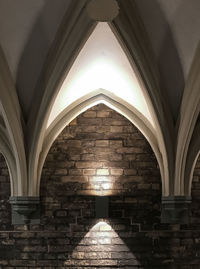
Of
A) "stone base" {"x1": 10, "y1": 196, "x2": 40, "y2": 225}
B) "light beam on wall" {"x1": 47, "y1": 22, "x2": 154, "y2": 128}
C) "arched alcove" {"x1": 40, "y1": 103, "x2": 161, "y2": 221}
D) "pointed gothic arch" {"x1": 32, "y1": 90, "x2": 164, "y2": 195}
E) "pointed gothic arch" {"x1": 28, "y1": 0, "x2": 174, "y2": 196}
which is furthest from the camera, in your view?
"arched alcove" {"x1": 40, "y1": 103, "x2": 161, "y2": 221}

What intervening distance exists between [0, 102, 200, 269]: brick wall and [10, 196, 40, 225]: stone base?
226 millimetres

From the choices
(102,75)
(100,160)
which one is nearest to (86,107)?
(102,75)

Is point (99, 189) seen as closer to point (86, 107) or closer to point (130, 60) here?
point (86, 107)

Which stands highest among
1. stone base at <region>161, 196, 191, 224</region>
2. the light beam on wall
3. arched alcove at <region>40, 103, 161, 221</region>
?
the light beam on wall

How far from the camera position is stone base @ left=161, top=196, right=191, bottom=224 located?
22.0 ft

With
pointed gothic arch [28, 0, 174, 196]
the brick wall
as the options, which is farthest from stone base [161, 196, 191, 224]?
the brick wall

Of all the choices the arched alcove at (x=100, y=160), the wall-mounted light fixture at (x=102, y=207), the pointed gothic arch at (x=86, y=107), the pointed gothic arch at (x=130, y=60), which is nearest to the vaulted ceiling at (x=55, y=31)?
the pointed gothic arch at (x=130, y=60)

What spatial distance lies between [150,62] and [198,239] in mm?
2605

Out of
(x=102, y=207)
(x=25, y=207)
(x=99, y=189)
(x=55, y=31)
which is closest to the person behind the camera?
(x=55, y=31)

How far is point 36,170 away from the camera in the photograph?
678cm

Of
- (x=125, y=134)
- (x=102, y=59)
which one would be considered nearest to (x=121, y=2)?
(x=102, y=59)

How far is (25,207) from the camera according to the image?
22.0 ft

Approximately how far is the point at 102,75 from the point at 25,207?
1.89m

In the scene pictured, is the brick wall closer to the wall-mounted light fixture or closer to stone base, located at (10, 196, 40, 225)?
the wall-mounted light fixture
